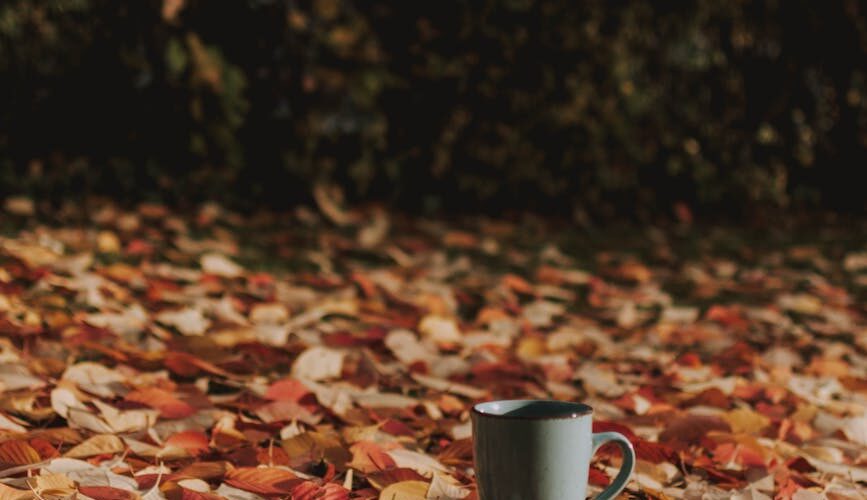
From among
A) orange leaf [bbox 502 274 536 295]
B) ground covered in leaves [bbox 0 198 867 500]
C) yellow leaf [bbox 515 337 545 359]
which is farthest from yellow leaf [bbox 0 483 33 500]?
orange leaf [bbox 502 274 536 295]

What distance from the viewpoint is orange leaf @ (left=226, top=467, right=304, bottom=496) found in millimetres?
1494

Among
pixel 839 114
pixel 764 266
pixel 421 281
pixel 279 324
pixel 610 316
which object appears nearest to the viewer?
pixel 279 324

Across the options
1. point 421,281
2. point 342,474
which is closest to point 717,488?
point 342,474

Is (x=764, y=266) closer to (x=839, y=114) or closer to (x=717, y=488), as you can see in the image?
(x=839, y=114)

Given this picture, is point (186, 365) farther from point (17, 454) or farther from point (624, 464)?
point (624, 464)

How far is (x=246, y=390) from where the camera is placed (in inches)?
78.0

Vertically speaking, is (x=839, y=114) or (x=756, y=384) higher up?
(x=839, y=114)

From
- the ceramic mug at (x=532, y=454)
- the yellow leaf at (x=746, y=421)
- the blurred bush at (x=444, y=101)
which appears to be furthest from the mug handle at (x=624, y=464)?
the blurred bush at (x=444, y=101)

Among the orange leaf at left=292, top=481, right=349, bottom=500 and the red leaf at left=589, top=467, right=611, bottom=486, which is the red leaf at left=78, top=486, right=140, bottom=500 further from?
the red leaf at left=589, top=467, right=611, bottom=486

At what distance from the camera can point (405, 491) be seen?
4.95 feet

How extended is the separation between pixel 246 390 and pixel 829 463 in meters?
1.04

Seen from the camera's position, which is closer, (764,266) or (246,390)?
(246,390)

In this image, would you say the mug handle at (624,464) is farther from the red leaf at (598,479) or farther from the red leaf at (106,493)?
the red leaf at (106,493)

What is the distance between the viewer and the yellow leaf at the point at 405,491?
1.49 meters
